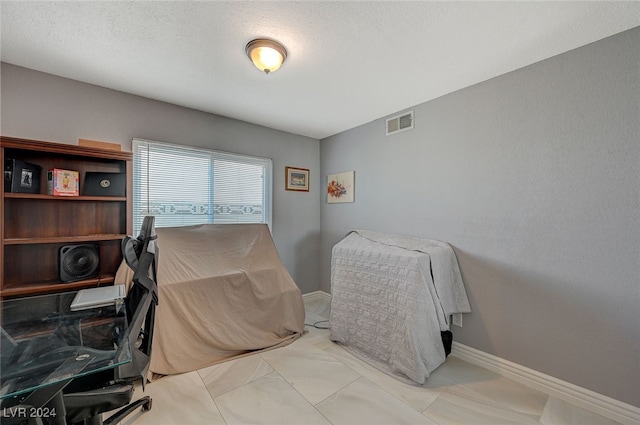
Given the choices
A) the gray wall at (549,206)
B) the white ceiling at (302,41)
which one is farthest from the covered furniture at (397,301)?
the white ceiling at (302,41)

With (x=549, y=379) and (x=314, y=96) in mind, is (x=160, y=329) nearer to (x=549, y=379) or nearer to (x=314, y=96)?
(x=314, y=96)

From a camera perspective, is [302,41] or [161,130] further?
[161,130]

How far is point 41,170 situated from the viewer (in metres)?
1.94

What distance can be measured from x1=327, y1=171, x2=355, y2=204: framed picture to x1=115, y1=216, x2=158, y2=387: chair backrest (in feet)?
8.19

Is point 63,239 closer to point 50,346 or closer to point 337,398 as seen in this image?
point 50,346

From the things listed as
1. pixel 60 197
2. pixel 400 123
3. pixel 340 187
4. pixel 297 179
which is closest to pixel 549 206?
pixel 400 123

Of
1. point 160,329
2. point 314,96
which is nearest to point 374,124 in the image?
point 314,96

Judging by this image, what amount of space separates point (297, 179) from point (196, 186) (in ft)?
4.51

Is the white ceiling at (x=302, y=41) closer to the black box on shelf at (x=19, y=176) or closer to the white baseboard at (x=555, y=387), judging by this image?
the black box on shelf at (x=19, y=176)

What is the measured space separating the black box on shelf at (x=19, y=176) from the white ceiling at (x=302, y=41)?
2.68 ft

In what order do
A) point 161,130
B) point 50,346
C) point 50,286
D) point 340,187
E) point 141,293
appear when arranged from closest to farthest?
point 50,346 → point 141,293 → point 50,286 → point 161,130 → point 340,187

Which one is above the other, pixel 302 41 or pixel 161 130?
pixel 302 41

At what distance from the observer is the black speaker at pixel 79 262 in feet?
6.30

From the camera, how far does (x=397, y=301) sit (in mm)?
2094
